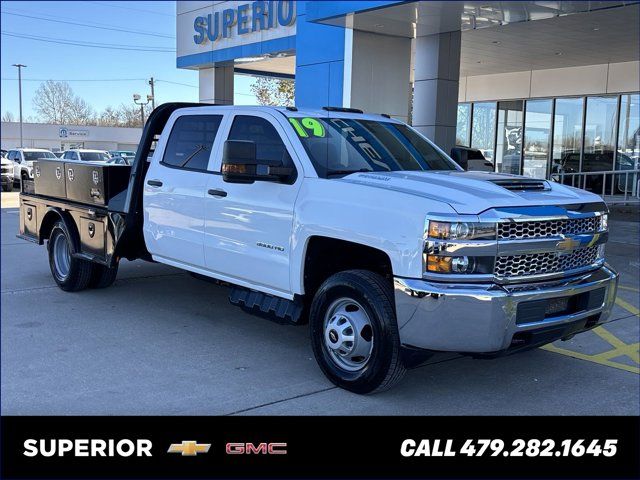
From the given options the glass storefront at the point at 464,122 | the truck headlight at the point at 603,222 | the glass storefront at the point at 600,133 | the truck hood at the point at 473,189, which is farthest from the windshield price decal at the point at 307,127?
the glass storefront at the point at 464,122

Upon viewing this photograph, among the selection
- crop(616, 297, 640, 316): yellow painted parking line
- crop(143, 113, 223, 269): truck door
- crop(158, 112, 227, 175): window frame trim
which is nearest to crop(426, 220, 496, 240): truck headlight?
crop(158, 112, 227, 175): window frame trim

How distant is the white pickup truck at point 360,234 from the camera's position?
13.5ft

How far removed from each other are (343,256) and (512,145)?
20174mm

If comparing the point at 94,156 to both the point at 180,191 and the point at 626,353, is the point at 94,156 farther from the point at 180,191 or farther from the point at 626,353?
the point at 626,353

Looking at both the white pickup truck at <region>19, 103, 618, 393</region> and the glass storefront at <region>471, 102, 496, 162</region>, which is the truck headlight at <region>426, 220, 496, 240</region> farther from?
the glass storefront at <region>471, 102, 496, 162</region>

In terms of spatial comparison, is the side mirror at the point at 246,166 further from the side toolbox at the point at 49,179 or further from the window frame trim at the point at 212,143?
the side toolbox at the point at 49,179

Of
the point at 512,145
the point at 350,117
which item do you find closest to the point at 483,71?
the point at 512,145

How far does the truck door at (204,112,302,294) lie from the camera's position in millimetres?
5152

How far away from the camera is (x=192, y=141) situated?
6320mm

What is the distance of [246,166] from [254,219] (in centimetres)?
46

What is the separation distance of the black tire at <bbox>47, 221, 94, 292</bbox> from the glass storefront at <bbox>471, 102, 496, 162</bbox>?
19.0 meters

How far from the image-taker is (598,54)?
17734 mm

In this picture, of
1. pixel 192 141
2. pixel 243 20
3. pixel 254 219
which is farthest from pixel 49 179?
pixel 243 20

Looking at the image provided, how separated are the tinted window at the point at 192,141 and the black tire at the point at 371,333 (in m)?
1.99
